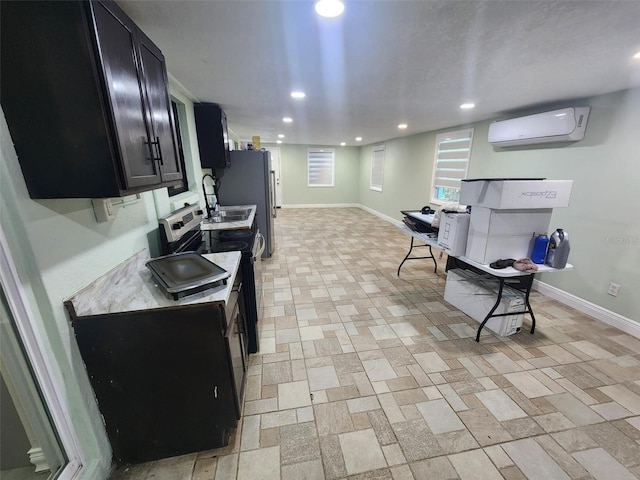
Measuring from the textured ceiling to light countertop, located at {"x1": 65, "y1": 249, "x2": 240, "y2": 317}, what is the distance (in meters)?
1.29

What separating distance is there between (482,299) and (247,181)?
328 cm

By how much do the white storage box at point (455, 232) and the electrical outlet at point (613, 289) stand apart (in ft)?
5.09

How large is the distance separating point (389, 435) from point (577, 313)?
105 inches

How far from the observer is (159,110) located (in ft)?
4.55

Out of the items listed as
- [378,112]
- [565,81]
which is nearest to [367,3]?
[565,81]

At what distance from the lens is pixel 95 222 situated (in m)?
1.24

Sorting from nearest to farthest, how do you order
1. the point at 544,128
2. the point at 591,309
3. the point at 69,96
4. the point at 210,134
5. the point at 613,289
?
the point at 69,96 < the point at 613,289 < the point at 591,309 < the point at 544,128 < the point at 210,134

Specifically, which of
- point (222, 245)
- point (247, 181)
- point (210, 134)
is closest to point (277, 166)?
point (247, 181)

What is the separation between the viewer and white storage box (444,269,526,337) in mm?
2303

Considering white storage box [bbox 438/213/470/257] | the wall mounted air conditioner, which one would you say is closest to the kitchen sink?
white storage box [bbox 438/213/470/257]

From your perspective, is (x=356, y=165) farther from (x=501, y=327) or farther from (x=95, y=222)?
(x=95, y=222)

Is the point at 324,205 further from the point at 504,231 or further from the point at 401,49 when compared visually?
the point at 401,49

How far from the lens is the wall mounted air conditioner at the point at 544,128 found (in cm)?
260

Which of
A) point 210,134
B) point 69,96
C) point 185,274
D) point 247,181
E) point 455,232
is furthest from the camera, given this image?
point 247,181
